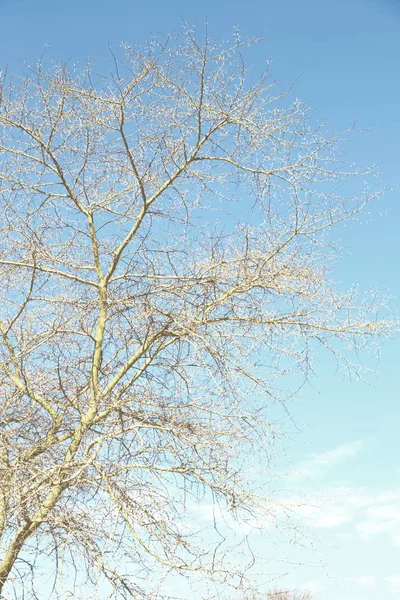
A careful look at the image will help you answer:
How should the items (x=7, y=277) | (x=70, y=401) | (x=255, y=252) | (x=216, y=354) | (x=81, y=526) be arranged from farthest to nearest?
(x=7, y=277)
(x=255, y=252)
(x=216, y=354)
(x=70, y=401)
(x=81, y=526)

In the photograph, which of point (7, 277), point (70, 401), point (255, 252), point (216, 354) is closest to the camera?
point (70, 401)

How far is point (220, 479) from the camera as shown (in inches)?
236

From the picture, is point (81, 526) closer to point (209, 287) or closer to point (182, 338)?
point (182, 338)

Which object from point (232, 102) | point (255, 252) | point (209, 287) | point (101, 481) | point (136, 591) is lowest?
point (136, 591)

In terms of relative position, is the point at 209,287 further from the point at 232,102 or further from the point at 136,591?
the point at 136,591

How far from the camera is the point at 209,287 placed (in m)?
6.42

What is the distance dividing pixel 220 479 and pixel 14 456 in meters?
1.64

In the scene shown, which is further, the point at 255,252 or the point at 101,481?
the point at 255,252

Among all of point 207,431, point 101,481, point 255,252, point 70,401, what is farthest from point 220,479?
point 255,252

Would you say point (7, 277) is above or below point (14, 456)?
above

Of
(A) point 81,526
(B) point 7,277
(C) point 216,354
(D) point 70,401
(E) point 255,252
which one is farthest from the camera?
(B) point 7,277

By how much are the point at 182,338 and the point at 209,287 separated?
0.50 m

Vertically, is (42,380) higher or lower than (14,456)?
higher

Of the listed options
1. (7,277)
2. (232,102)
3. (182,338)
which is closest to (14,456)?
(182,338)
